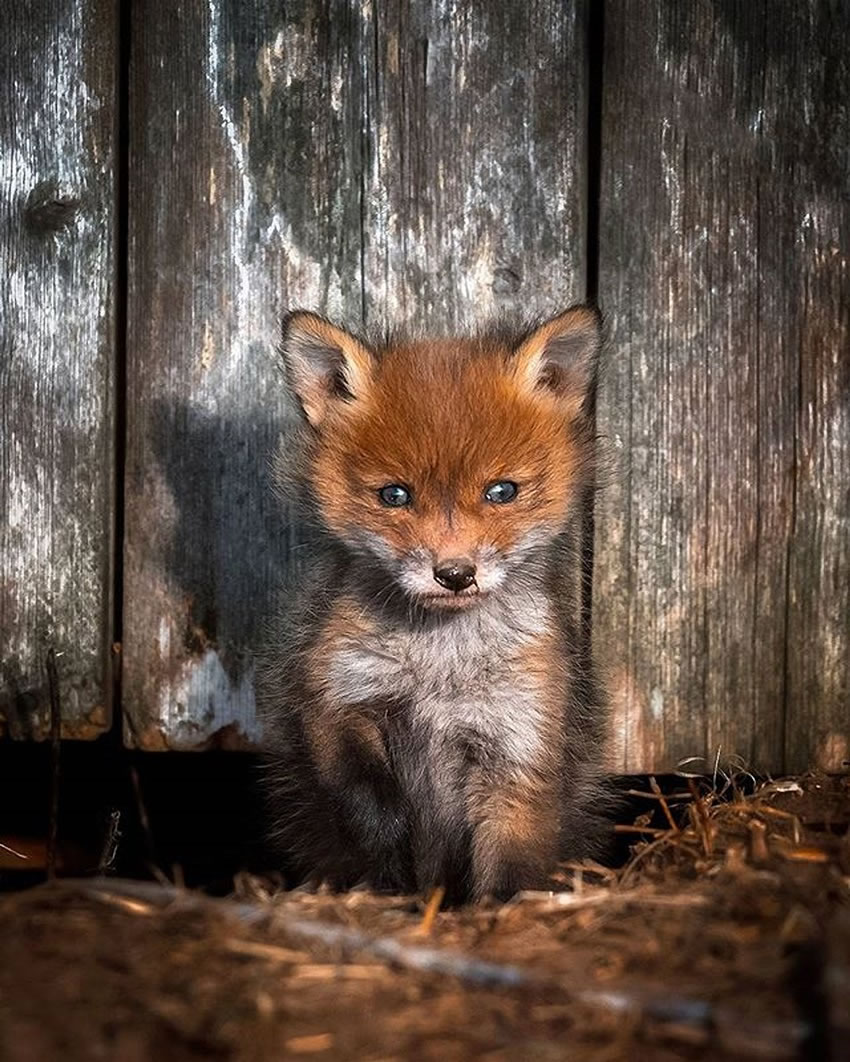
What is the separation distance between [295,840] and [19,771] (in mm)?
1699

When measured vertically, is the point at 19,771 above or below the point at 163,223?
below

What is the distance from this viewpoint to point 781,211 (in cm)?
482

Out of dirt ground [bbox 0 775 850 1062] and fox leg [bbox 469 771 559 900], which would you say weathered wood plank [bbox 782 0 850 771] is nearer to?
fox leg [bbox 469 771 559 900]

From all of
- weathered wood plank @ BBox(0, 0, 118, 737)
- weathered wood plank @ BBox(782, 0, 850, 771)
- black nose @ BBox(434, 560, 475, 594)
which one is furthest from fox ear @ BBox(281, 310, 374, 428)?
weathered wood plank @ BBox(782, 0, 850, 771)

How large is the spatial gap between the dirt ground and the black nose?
38.8 inches

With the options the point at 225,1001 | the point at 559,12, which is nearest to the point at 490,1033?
the point at 225,1001

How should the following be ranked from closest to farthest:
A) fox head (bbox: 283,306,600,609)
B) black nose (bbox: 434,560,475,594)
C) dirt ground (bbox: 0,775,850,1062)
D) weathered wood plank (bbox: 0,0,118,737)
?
dirt ground (bbox: 0,775,850,1062)
black nose (bbox: 434,560,475,594)
fox head (bbox: 283,306,600,609)
weathered wood plank (bbox: 0,0,118,737)

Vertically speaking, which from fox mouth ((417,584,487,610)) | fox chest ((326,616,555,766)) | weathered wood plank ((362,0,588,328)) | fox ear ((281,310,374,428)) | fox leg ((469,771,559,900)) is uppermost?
weathered wood plank ((362,0,588,328))

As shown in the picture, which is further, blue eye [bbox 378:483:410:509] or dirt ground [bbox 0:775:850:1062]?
blue eye [bbox 378:483:410:509]

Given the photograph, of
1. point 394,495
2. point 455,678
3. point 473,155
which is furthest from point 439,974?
point 473,155

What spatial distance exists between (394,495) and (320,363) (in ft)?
1.80

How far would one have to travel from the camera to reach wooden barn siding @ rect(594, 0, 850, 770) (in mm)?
4758

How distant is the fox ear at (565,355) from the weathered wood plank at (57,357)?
1.54 meters

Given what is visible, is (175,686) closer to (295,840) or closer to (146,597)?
(146,597)
